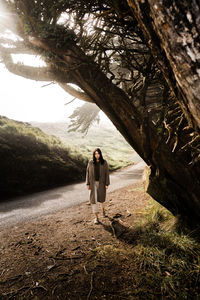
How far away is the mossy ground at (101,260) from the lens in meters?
2.40

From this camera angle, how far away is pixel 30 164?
30.2 ft

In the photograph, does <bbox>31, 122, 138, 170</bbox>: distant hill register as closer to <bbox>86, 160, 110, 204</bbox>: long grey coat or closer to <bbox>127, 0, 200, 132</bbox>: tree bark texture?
<bbox>86, 160, 110, 204</bbox>: long grey coat

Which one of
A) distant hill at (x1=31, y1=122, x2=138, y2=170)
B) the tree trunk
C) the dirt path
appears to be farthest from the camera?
distant hill at (x1=31, y1=122, x2=138, y2=170)

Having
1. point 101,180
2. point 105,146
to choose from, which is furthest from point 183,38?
point 105,146

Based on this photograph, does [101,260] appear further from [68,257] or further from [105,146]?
[105,146]

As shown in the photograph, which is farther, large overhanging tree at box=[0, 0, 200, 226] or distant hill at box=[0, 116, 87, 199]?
distant hill at box=[0, 116, 87, 199]

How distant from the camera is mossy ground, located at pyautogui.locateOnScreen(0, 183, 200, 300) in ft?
7.89

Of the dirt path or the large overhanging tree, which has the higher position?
the large overhanging tree

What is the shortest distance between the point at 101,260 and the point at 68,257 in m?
0.62

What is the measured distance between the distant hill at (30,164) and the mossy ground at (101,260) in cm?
398

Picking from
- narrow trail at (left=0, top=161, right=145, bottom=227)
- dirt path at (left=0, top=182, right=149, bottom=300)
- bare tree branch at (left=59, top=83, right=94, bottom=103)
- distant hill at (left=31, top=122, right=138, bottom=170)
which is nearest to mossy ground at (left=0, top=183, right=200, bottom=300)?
dirt path at (left=0, top=182, right=149, bottom=300)

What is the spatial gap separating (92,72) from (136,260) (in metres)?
3.37

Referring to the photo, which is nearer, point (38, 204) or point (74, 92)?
point (74, 92)

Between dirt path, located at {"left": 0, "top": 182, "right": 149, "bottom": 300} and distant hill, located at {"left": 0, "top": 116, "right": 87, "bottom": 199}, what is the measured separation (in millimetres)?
3726
